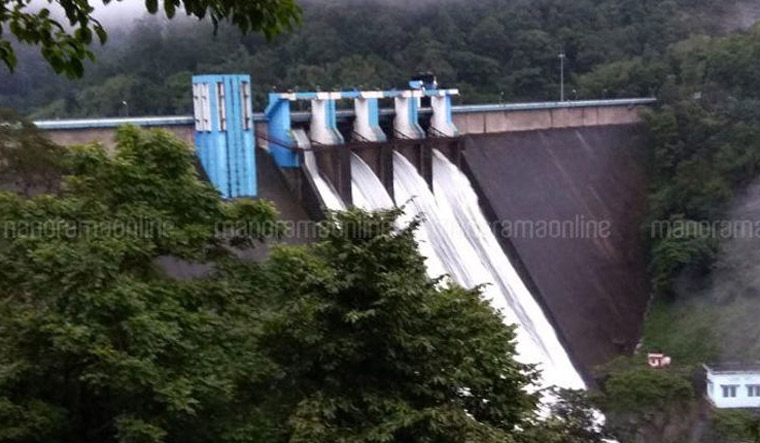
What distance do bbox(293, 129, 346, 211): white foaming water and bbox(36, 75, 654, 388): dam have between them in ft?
0.06

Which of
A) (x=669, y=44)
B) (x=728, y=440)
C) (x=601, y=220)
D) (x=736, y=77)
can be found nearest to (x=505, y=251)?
(x=601, y=220)

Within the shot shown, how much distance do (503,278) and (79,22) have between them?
1088 centimetres

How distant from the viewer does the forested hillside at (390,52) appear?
19984mm

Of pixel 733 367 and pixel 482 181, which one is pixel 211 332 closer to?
pixel 733 367

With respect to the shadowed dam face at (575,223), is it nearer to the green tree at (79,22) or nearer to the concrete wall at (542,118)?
the concrete wall at (542,118)

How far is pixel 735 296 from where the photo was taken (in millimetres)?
14562

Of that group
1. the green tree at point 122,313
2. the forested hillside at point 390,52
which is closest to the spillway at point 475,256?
the forested hillside at point 390,52

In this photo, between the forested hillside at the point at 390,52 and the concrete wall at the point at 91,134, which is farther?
the forested hillside at the point at 390,52

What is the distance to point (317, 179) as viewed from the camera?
39.9 ft

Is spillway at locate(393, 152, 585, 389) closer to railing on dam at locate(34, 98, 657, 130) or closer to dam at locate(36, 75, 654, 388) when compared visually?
dam at locate(36, 75, 654, 388)

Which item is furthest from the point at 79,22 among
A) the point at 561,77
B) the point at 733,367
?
the point at 561,77

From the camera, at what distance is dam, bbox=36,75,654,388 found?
443 inches

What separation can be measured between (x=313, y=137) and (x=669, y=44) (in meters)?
14.4

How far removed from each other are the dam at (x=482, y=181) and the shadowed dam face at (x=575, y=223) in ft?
0.08
